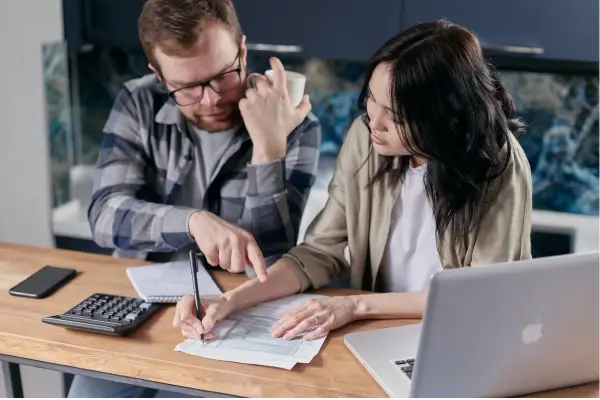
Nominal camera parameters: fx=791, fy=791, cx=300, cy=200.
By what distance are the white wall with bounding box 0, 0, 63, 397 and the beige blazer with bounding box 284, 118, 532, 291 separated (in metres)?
1.08

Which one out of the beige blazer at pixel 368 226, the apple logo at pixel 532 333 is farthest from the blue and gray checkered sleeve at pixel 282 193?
the apple logo at pixel 532 333

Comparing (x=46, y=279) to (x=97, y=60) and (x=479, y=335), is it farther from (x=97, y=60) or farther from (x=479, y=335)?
(x=97, y=60)

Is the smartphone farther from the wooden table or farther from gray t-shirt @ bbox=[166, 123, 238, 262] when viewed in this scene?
gray t-shirt @ bbox=[166, 123, 238, 262]

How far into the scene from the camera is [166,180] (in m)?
1.87

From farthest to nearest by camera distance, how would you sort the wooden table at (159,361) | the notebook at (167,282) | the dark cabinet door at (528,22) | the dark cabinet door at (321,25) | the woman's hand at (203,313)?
1. the dark cabinet door at (321,25)
2. the dark cabinet door at (528,22)
3. the notebook at (167,282)
4. the woman's hand at (203,313)
5. the wooden table at (159,361)

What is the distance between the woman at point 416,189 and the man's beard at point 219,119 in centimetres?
30

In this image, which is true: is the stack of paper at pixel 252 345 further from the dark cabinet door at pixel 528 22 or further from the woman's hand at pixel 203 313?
the dark cabinet door at pixel 528 22

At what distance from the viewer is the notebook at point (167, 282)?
1.46 meters

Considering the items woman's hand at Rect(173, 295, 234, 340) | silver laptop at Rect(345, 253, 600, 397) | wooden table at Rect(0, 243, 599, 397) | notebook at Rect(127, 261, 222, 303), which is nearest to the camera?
silver laptop at Rect(345, 253, 600, 397)

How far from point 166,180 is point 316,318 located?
0.66 m

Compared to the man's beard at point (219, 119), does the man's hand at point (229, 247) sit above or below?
Answer: below

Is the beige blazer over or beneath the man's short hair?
beneath

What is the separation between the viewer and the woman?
1.40 m

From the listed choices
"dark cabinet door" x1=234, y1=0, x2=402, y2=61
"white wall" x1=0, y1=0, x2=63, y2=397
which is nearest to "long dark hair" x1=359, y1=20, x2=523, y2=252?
"dark cabinet door" x1=234, y1=0, x2=402, y2=61
